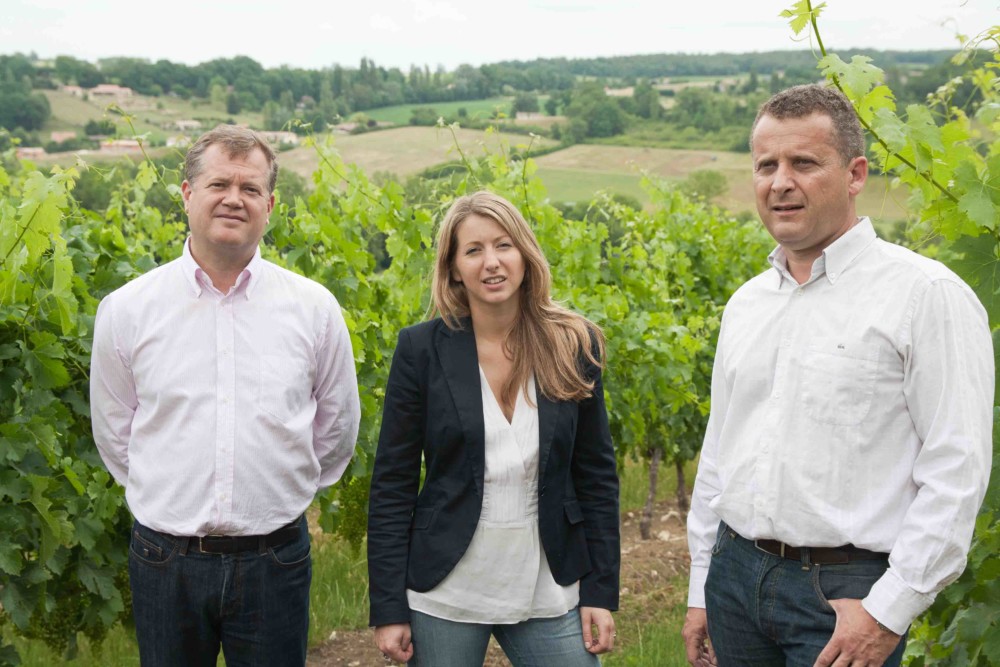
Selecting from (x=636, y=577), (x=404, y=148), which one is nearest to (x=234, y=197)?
(x=636, y=577)

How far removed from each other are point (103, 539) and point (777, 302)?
8.84 ft

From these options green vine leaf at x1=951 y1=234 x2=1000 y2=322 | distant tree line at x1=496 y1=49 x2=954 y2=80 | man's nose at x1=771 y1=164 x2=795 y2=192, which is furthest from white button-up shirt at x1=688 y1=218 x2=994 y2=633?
distant tree line at x1=496 y1=49 x2=954 y2=80

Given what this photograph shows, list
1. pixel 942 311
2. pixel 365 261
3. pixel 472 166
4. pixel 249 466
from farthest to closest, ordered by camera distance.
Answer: pixel 472 166 < pixel 365 261 < pixel 249 466 < pixel 942 311

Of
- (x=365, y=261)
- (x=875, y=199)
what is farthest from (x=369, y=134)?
(x=875, y=199)

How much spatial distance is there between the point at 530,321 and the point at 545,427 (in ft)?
0.96

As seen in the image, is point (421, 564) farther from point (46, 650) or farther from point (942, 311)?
point (46, 650)

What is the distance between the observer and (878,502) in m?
2.12

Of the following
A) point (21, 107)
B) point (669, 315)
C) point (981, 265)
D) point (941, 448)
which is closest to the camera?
point (941, 448)

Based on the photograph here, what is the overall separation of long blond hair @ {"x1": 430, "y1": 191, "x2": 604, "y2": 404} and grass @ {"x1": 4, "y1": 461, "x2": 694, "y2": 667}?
96.3 inches

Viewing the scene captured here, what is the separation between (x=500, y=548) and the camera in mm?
2486

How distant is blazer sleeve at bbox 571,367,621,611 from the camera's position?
2.59 metres

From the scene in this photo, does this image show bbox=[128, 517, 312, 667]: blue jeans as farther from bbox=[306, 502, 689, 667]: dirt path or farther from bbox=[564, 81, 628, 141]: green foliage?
bbox=[564, 81, 628, 141]: green foliage

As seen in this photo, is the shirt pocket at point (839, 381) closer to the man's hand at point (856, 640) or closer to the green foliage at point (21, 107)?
the man's hand at point (856, 640)

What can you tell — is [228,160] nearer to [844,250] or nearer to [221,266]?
[221,266]
